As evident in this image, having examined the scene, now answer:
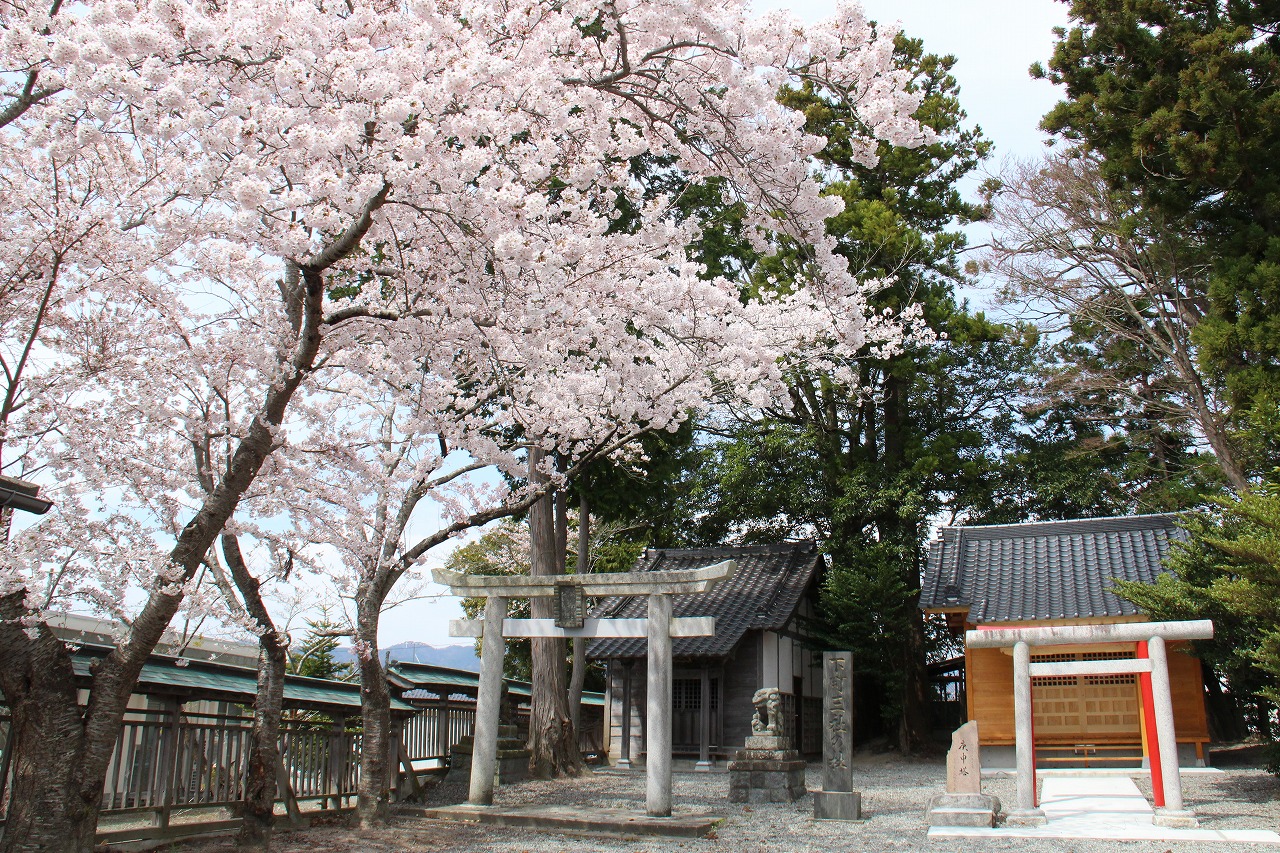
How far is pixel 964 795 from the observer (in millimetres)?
8641

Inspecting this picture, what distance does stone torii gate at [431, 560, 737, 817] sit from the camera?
908cm

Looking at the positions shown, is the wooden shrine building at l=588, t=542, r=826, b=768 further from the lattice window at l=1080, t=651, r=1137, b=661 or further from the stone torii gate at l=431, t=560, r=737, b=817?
the stone torii gate at l=431, t=560, r=737, b=817

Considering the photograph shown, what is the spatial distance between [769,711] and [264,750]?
6579 mm

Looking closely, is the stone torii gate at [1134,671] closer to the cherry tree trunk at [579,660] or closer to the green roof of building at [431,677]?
the green roof of building at [431,677]

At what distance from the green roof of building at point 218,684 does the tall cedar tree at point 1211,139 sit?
11607mm

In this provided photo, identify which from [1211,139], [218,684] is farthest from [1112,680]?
[218,684]

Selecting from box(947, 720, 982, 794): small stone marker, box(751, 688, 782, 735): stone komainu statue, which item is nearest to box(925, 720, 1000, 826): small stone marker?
box(947, 720, 982, 794): small stone marker

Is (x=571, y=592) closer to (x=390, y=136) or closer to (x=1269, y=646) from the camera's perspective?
(x=390, y=136)

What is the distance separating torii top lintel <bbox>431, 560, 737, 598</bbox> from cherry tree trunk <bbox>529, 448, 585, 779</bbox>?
2964mm

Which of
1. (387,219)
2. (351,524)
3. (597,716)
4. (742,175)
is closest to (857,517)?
(597,716)

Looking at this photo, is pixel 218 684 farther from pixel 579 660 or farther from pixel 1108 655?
pixel 1108 655

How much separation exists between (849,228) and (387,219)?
14222mm

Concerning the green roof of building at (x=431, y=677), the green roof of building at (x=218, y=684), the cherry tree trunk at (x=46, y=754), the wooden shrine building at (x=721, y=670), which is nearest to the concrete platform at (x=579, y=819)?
the green roof of building at (x=218, y=684)

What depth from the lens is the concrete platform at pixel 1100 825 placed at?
7.53 m
